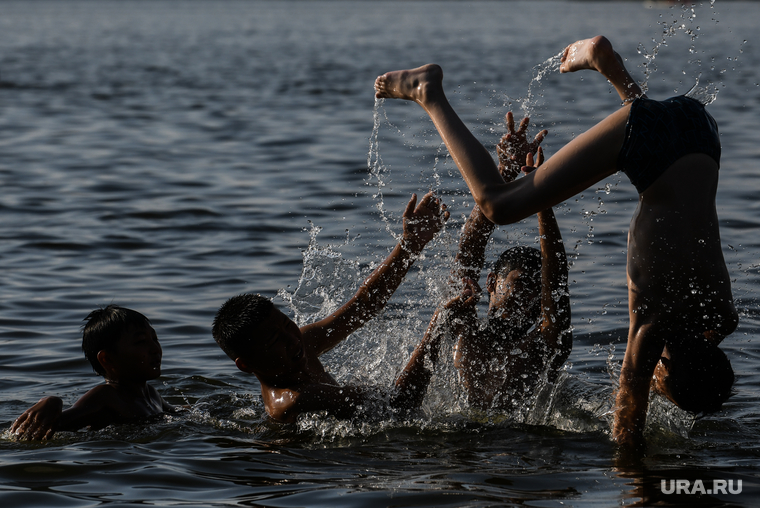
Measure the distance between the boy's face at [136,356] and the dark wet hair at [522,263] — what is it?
2.16 meters

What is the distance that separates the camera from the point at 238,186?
12805 millimetres

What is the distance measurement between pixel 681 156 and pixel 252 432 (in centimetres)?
295

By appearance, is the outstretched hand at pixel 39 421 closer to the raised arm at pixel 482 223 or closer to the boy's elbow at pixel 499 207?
the raised arm at pixel 482 223

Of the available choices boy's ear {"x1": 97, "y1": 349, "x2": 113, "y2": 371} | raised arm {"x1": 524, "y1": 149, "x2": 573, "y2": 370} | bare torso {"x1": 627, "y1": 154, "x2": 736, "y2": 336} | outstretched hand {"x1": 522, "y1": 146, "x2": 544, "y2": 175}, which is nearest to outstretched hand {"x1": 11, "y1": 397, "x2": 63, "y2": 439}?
boy's ear {"x1": 97, "y1": 349, "x2": 113, "y2": 371}

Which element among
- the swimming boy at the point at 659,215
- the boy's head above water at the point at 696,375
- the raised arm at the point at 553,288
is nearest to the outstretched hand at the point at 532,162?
the raised arm at the point at 553,288

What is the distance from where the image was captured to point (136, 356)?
5711mm

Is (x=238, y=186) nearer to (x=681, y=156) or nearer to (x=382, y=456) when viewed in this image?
(x=382, y=456)

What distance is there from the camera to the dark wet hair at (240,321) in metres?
5.34

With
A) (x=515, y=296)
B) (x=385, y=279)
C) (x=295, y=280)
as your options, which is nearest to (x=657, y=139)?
(x=515, y=296)

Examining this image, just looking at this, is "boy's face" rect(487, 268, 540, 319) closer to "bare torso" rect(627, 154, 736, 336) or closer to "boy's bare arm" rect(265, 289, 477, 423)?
"boy's bare arm" rect(265, 289, 477, 423)

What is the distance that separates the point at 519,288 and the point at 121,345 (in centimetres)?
240

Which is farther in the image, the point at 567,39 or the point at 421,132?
the point at 567,39

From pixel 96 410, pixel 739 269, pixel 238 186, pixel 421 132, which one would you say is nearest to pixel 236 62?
pixel 421 132

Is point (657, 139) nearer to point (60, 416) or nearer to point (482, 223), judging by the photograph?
point (482, 223)
